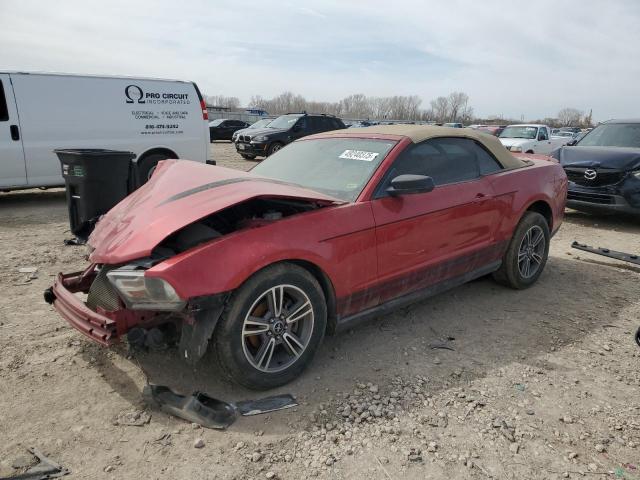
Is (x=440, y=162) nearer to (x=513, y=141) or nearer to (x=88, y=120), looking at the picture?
(x=88, y=120)

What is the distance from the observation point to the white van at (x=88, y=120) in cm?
759

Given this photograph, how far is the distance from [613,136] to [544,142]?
7.22 meters

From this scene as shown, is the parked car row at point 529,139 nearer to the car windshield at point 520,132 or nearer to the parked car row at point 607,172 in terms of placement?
the car windshield at point 520,132

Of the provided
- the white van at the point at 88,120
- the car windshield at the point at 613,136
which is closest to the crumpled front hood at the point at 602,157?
the car windshield at the point at 613,136

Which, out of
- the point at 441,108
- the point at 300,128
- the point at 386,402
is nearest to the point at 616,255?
the point at 386,402

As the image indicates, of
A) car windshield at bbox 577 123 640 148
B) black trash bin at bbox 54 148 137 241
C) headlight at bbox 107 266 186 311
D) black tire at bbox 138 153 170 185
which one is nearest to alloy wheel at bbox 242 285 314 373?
headlight at bbox 107 266 186 311

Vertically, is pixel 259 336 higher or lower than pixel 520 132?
lower

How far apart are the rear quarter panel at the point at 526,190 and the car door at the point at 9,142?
7.45 meters

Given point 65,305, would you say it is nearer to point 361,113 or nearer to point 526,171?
point 526,171

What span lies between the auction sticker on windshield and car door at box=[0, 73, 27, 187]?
656 centimetres

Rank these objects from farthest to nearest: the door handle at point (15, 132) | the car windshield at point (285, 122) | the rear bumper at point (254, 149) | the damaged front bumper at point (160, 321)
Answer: the car windshield at point (285, 122) < the rear bumper at point (254, 149) < the door handle at point (15, 132) < the damaged front bumper at point (160, 321)

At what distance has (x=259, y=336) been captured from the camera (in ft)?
9.04

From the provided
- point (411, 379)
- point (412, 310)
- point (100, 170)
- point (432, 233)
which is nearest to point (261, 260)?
point (411, 379)

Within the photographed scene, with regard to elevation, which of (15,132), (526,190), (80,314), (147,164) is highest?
(15,132)
